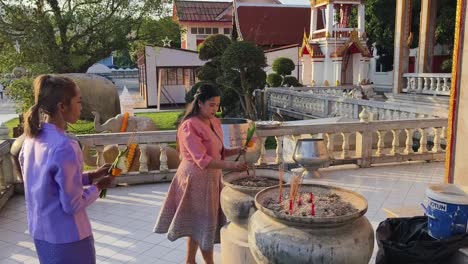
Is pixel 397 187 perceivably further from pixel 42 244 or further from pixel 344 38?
pixel 344 38

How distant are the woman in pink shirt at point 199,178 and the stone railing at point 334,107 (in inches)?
230

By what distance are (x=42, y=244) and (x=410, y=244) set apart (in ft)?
6.96

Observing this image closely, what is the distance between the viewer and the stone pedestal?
3.13 meters

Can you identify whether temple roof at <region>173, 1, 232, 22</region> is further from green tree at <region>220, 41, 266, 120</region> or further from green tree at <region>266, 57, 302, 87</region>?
green tree at <region>220, 41, 266, 120</region>

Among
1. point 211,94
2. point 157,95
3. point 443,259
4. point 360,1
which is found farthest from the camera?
point 157,95

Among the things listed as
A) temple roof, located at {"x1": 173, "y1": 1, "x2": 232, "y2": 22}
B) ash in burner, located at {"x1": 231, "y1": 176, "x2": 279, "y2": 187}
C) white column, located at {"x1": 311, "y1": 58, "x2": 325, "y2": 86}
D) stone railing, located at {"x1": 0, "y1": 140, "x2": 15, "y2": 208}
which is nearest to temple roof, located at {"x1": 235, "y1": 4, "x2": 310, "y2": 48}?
temple roof, located at {"x1": 173, "y1": 1, "x2": 232, "y2": 22}

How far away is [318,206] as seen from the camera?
2543 mm

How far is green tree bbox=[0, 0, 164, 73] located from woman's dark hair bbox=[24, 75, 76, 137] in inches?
475

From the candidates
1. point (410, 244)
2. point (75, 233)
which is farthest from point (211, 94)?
point (410, 244)

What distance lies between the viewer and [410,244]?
257cm

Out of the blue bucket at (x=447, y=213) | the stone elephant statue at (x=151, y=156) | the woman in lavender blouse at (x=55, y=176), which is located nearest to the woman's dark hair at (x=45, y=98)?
the woman in lavender blouse at (x=55, y=176)

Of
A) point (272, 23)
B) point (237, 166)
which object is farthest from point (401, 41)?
point (272, 23)

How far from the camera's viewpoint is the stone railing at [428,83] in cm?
1158

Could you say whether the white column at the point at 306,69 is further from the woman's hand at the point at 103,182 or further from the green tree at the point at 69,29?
the woman's hand at the point at 103,182
